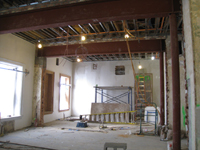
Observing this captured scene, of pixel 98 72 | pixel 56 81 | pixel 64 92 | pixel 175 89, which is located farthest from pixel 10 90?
pixel 98 72

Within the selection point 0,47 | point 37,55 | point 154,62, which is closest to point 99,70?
point 154,62

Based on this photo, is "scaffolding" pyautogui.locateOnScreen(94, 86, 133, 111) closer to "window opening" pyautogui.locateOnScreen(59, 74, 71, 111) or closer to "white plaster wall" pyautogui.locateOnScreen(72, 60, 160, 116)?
"white plaster wall" pyautogui.locateOnScreen(72, 60, 160, 116)

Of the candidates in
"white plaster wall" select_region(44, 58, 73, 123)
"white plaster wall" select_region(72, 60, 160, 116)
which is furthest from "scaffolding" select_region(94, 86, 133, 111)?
"white plaster wall" select_region(44, 58, 73, 123)

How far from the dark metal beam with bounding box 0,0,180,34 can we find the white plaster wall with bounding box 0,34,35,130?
1.46 metres

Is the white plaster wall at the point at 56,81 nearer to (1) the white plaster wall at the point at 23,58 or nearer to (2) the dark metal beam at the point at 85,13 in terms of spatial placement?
(1) the white plaster wall at the point at 23,58

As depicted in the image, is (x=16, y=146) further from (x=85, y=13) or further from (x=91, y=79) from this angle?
(x=91, y=79)

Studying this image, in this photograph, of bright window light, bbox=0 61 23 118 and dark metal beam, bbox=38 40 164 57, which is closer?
bright window light, bbox=0 61 23 118

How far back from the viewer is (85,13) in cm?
482

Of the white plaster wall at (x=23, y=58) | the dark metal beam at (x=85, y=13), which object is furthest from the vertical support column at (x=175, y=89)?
the white plaster wall at (x=23, y=58)

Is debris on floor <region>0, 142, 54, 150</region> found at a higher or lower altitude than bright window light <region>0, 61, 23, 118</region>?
lower

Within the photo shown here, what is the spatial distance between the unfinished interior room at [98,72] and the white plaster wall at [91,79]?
71 mm

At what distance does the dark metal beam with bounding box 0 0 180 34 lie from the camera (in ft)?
14.7

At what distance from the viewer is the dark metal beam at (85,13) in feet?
14.7

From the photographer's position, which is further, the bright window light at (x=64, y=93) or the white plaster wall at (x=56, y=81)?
the bright window light at (x=64, y=93)
